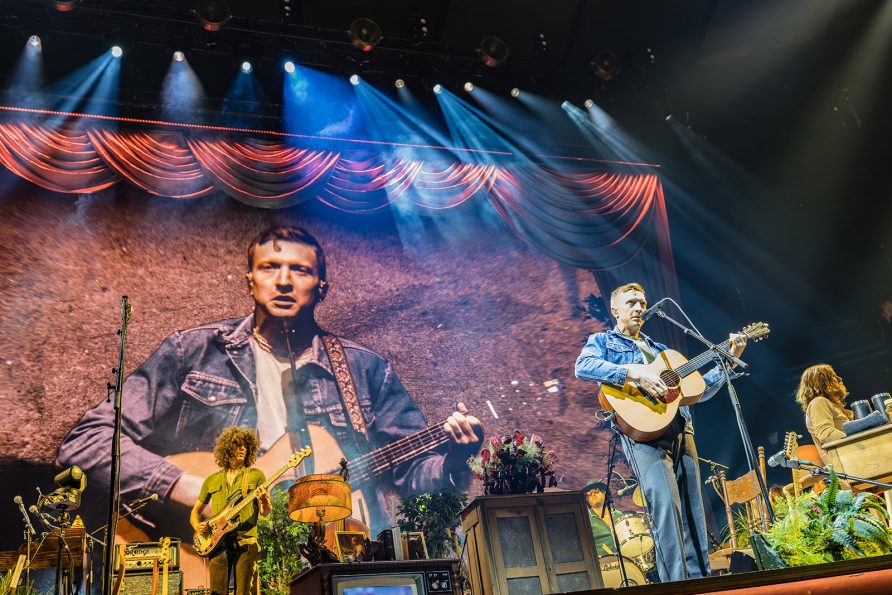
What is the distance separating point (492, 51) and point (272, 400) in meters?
4.73

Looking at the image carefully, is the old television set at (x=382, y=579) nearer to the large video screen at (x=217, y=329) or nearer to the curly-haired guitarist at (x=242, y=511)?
the curly-haired guitarist at (x=242, y=511)

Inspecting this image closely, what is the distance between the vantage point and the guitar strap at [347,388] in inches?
289

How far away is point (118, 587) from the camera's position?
4512 millimetres

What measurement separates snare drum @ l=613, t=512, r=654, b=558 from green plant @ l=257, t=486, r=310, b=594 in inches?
104

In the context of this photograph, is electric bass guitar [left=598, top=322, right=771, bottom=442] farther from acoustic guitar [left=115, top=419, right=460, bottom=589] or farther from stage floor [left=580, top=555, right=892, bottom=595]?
acoustic guitar [left=115, top=419, right=460, bottom=589]

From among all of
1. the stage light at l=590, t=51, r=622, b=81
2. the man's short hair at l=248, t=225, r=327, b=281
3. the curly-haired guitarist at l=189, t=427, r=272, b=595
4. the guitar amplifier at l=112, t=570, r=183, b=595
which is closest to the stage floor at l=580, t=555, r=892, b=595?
the curly-haired guitarist at l=189, t=427, r=272, b=595

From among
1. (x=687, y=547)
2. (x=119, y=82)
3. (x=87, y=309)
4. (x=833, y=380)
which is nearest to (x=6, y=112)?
(x=119, y=82)

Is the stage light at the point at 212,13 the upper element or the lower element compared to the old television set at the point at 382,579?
upper

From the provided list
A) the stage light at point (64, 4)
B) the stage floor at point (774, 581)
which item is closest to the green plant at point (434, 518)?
the stage floor at point (774, 581)

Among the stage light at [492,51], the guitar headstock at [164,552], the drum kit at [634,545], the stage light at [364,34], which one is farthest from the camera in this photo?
the stage light at [492,51]

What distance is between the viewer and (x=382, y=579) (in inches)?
156

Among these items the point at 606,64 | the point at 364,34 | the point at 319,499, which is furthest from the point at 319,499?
the point at 606,64

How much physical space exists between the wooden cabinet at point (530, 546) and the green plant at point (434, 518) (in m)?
1.18

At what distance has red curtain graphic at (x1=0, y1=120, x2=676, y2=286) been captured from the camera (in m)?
7.49
